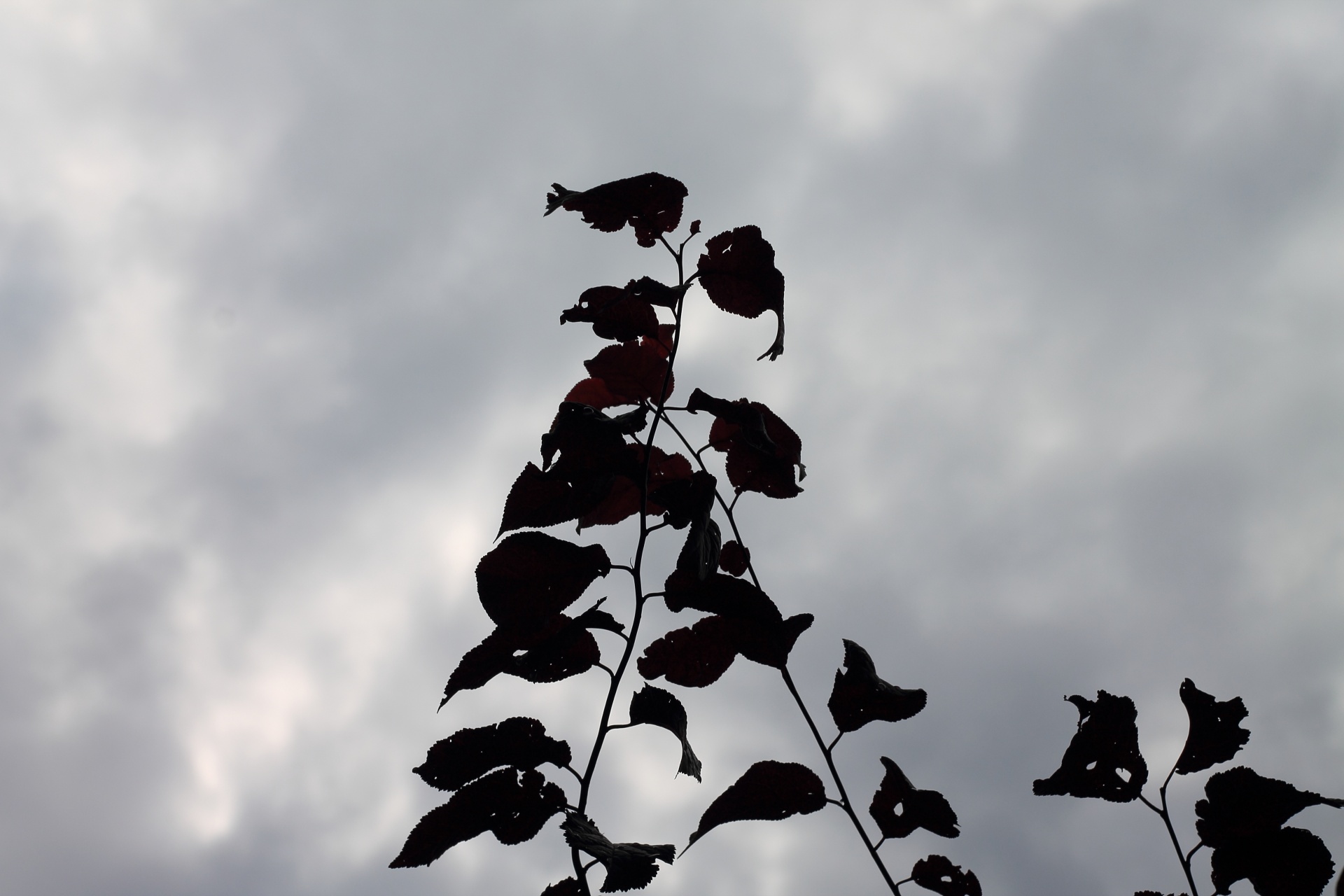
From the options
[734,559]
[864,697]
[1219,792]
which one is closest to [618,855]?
[864,697]

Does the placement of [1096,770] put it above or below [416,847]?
below

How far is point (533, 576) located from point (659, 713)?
1.30 ft

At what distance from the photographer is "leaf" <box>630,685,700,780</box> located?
1744 mm

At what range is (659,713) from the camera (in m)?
1.75

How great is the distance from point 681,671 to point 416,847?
623 mm

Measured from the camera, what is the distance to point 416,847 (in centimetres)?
157

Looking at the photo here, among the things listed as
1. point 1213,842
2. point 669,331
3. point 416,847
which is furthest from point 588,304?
point 1213,842

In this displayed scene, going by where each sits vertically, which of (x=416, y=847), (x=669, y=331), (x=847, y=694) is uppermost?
(x=669, y=331)

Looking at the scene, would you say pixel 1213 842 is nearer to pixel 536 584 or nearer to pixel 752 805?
pixel 752 805

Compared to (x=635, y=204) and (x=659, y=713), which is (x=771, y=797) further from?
(x=635, y=204)

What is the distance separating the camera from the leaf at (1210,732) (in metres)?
1.68

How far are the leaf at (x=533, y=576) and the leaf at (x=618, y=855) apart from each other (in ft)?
1.25

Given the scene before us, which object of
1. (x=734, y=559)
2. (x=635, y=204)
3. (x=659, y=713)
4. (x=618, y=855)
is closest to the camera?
(x=618, y=855)

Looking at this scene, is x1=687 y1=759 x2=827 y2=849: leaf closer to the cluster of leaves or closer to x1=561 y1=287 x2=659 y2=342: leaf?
the cluster of leaves
